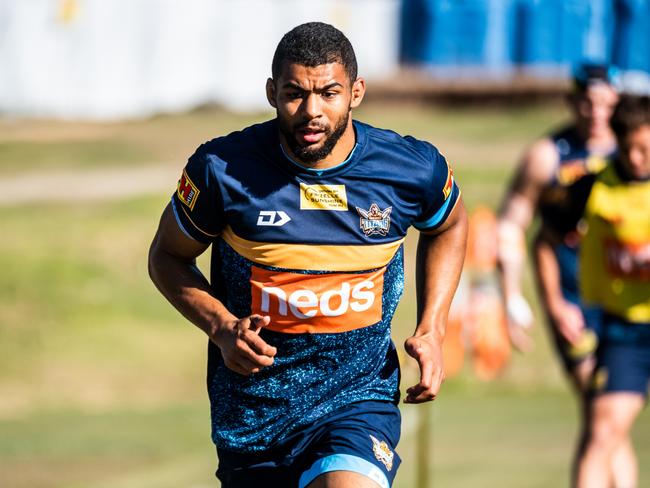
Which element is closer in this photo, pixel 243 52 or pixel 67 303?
pixel 67 303

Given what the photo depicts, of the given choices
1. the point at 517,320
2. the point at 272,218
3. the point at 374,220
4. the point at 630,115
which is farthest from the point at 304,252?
the point at 517,320

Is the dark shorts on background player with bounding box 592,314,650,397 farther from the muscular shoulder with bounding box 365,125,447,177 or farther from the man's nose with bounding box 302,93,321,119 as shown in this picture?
the man's nose with bounding box 302,93,321,119

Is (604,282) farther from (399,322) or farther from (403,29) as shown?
(403,29)

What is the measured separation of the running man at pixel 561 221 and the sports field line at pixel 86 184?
8583mm

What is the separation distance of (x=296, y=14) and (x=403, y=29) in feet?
4.83

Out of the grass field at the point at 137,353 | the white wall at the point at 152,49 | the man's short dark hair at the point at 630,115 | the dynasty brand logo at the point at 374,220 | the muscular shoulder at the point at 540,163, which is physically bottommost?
the grass field at the point at 137,353

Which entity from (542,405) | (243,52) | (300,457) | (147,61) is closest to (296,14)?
(243,52)

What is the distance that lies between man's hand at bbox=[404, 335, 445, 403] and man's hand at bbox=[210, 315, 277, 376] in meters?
0.49

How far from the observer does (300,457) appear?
4.63 meters

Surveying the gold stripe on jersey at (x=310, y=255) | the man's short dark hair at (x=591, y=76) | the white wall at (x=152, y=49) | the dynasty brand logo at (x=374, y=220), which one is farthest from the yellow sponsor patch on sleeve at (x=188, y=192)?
the white wall at (x=152, y=49)

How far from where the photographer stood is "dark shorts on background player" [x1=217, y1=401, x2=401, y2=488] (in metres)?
4.45

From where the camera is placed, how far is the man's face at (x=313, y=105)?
172 inches

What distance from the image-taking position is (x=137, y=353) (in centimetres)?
1332

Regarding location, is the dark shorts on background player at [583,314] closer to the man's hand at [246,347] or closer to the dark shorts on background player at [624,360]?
the dark shorts on background player at [624,360]
